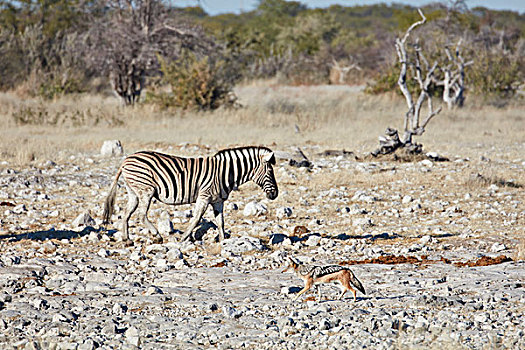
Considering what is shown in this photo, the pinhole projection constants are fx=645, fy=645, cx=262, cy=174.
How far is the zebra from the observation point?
25.2 ft

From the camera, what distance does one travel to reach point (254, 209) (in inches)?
374

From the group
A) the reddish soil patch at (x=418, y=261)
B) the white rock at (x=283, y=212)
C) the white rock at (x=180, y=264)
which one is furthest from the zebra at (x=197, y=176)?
the white rock at (x=283, y=212)

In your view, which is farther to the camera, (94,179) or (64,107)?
(64,107)

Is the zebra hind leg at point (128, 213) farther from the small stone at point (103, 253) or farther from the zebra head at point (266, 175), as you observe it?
the zebra head at point (266, 175)

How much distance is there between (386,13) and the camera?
334 ft

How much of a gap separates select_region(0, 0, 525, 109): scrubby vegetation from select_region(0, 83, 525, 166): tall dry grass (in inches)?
55.0

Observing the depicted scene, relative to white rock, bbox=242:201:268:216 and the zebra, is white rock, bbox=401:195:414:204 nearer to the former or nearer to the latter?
white rock, bbox=242:201:268:216

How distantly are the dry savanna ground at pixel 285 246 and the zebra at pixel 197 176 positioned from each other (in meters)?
0.54

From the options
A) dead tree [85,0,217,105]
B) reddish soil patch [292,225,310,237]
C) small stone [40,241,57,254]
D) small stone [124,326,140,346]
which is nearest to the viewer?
small stone [124,326,140,346]

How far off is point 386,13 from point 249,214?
9795cm

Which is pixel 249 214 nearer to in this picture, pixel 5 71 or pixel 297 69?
pixel 5 71

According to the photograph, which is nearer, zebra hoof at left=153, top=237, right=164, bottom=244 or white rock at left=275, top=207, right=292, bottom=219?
zebra hoof at left=153, top=237, right=164, bottom=244

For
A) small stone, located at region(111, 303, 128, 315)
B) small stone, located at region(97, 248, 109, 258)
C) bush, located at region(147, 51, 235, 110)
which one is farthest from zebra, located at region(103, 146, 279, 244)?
bush, located at region(147, 51, 235, 110)

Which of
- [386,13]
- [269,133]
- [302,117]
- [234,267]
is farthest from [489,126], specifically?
[386,13]
